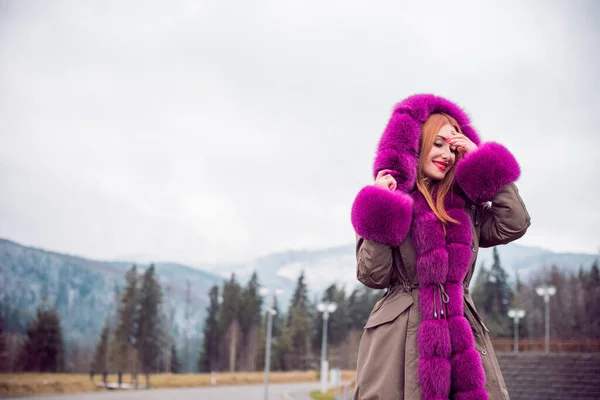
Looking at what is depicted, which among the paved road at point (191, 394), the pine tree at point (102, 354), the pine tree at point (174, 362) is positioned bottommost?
→ the paved road at point (191, 394)

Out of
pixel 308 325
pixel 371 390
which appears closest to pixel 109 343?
pixel 308 325

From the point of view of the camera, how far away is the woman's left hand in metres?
2.30

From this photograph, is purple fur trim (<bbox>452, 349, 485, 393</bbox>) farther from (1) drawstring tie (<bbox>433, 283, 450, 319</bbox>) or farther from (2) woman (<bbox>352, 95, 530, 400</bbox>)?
(1) drawstring tie (<bbox>433, 283, 450, 319</bbox>)

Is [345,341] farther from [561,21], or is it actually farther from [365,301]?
[561,21]

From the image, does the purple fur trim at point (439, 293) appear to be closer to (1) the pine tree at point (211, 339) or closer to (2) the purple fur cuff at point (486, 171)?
(2) the purple fur cuff at point (486, 171)

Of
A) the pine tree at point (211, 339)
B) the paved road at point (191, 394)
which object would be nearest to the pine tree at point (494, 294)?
the paved road at point (191, 394)

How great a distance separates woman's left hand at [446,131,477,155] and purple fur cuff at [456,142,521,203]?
0.05m

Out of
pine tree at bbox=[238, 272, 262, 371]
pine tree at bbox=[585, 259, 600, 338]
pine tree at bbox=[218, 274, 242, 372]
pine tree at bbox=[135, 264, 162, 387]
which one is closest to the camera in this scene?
pine tree at bbox=[135, 264, 162, 387]

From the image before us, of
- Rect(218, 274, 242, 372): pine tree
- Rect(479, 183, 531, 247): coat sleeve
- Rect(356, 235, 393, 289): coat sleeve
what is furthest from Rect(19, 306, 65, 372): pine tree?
Rect(479, 183, 531, 247): coat sleeve

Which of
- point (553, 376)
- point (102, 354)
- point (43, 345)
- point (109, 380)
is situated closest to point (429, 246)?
point (553, 376)

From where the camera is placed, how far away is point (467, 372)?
2.00 m

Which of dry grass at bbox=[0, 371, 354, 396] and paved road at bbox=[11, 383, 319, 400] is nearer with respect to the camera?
dry grass at bbox=[0, 371, 354, 396]

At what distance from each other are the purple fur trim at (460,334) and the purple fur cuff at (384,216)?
35 cm

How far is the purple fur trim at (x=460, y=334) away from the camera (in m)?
2.05
